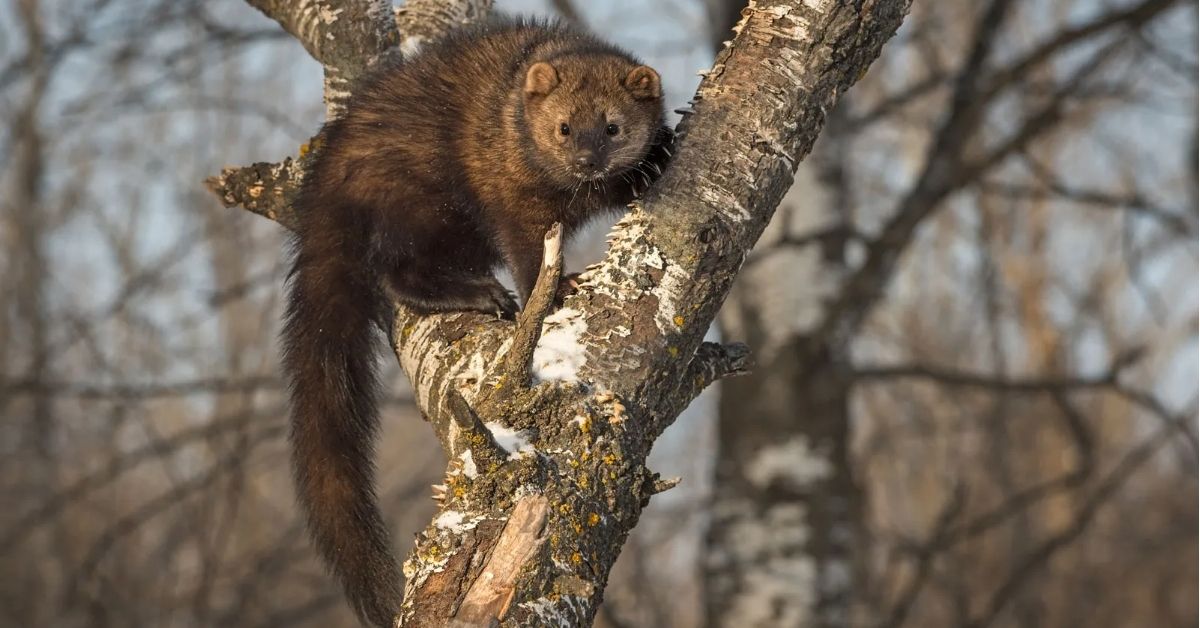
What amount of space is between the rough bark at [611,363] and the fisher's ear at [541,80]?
40.6 inches

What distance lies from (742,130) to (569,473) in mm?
817

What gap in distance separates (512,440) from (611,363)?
0.25 m

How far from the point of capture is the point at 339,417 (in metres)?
2.98

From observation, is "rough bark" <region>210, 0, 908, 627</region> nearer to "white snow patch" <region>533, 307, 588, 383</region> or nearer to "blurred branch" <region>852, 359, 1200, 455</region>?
"white snow patch" <region>533, 307, 588, 383</region>

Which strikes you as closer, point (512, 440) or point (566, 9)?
point (512, 440)

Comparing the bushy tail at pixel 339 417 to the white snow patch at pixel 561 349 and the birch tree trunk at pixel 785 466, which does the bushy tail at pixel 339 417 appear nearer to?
the white snow patch at pixel 561 349

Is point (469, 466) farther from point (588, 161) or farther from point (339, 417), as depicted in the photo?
point (588, 161)

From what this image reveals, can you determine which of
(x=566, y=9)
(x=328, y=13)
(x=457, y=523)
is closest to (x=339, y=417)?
(x=457, y=523)

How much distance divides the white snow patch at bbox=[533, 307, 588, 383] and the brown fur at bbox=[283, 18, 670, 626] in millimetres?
741

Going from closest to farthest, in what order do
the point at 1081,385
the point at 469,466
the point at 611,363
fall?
1. the point at 469,466
2. the point at 611,363
3. the point at 1081,385

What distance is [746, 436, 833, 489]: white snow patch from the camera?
524cm

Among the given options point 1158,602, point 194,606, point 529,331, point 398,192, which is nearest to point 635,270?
point 529,331

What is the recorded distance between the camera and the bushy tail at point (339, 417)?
2680 millimetres

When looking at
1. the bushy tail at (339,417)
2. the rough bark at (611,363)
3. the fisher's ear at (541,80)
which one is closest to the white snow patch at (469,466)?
the rough bark at (611,363)
